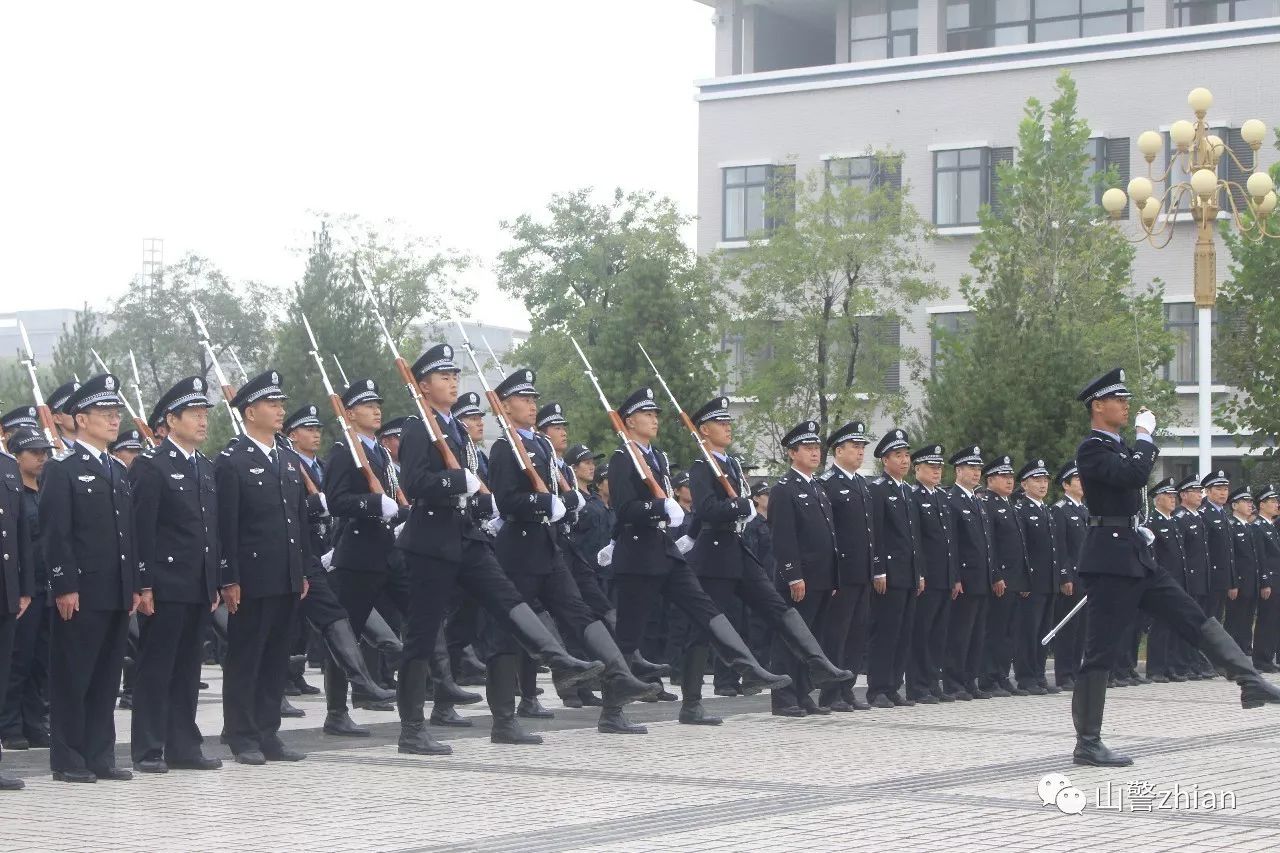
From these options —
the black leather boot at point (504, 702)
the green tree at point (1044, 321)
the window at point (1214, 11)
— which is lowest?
the black leather boot at point (504, 702)

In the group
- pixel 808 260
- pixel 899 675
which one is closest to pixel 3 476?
pixel 899 675

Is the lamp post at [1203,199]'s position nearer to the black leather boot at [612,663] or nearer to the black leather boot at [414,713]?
the black leather boot at [612,663]

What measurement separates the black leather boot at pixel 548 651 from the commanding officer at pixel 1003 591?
595 centimetres

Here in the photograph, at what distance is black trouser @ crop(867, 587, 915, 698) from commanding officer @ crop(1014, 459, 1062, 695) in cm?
200

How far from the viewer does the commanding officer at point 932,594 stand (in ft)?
52.2

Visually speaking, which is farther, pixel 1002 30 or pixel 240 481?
pixel 1002 30

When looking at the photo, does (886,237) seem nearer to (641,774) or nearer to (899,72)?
(899,72)

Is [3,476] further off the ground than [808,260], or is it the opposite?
[808,260]

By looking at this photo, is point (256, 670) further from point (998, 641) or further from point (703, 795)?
point (998, 641)

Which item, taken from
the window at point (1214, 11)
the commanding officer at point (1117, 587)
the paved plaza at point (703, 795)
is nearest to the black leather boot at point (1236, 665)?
the commanding officer at point (1117, 587)

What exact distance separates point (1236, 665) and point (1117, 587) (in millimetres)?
724

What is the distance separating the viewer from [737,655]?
43.1 feet

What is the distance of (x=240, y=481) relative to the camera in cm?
1146

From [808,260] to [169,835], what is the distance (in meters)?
27.5
